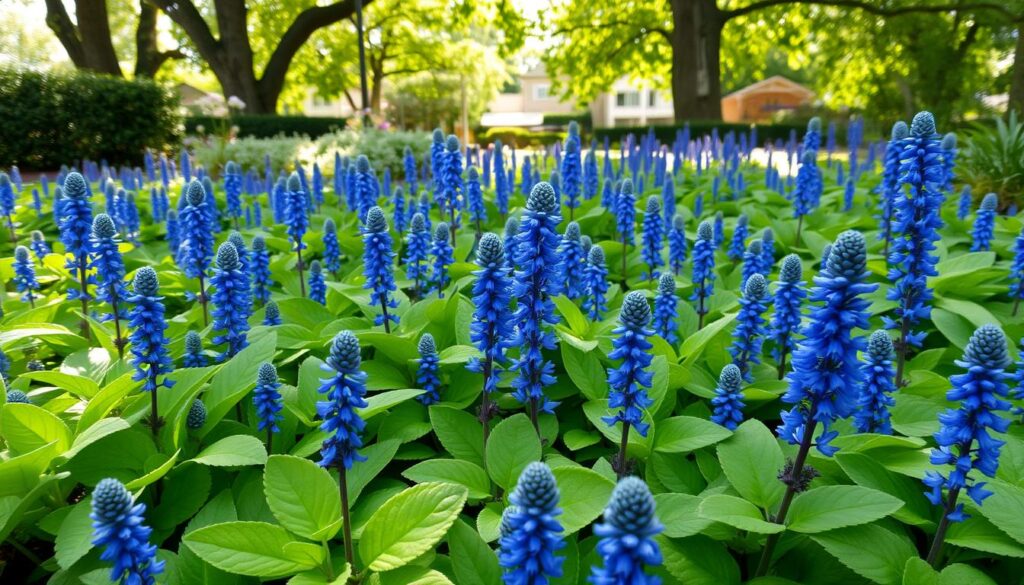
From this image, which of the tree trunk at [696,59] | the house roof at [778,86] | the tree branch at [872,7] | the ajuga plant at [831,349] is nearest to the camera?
the ajuga plant at [831,349]

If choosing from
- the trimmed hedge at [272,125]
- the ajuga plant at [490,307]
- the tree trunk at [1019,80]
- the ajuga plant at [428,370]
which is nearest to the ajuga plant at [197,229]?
the ajuga plant at [428,370]

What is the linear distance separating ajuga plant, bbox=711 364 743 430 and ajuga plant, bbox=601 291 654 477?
533 millimetres

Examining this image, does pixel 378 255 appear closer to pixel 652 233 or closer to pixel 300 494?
pixel 300 494

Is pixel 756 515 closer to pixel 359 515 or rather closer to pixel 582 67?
pixel 359 515

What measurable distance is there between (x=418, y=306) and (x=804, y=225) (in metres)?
4.36

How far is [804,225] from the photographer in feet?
20.5

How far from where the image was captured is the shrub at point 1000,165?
7.11m

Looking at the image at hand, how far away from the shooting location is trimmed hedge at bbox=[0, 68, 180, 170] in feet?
49.8

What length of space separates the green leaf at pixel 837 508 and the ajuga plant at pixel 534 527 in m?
0.99

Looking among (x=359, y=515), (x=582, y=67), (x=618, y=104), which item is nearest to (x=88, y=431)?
(x=359, y=515)

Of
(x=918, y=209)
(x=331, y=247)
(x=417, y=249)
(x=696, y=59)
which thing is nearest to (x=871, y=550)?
(x=918, y=209)

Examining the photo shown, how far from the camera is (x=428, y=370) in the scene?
2992 millimetres

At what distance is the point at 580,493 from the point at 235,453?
1264 mm

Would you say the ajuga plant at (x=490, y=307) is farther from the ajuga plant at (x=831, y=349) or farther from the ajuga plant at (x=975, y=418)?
the ajuga plant at (x=975, y=418)
